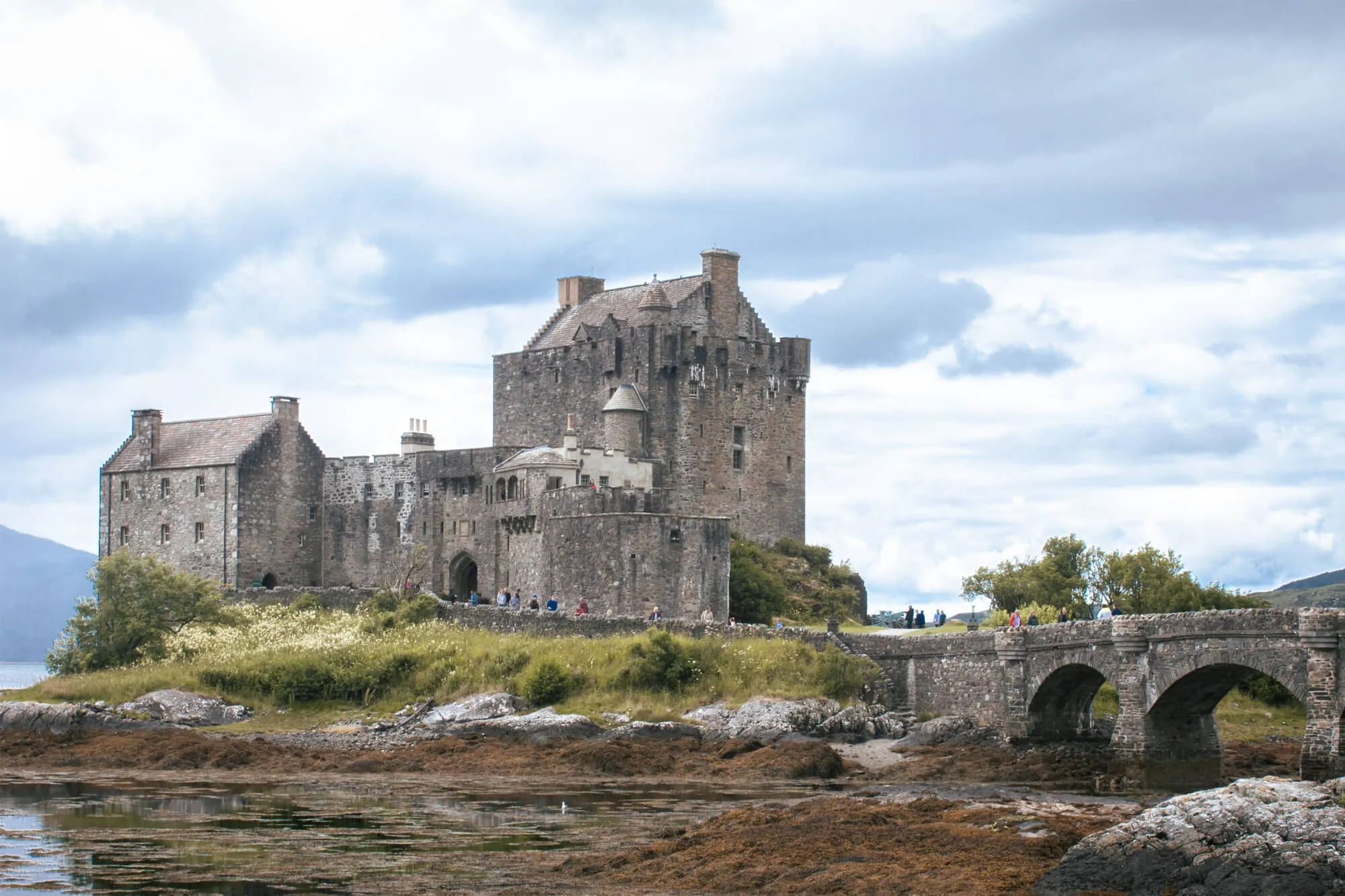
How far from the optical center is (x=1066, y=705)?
4612 centimetres

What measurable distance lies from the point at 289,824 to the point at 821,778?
12844 mm

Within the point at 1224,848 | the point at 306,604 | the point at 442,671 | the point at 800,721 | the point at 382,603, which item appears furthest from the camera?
the point at 306,604

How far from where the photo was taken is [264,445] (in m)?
72.8

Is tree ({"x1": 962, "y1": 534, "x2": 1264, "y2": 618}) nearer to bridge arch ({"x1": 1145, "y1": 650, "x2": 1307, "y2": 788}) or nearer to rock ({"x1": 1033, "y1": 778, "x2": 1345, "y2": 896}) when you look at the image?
bridge arch ({"x1": 1145, "y1": 650, "x2": 1307, "y2": 788})

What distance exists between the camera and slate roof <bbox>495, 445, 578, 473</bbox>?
214 feet

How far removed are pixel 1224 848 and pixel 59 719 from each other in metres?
37.4

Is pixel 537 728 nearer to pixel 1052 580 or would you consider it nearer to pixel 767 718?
pixel 767 718

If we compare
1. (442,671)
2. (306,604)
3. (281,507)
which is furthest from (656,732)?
(281,507)

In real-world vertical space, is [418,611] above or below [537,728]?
above

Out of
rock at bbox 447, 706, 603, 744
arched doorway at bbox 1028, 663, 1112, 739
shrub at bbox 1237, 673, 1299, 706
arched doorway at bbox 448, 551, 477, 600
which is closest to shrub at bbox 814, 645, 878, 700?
rock at bbox 447, 706, 603, 744

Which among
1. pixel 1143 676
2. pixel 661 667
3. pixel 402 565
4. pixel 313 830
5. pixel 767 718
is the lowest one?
pixel 313 830

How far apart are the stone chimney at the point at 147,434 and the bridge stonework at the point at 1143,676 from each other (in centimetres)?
3441

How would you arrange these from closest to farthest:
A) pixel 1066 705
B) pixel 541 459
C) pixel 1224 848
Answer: pixel 1224 848, pixel 1066 705, pixel 541 459

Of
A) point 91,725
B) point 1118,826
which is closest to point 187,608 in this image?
point 91,725
